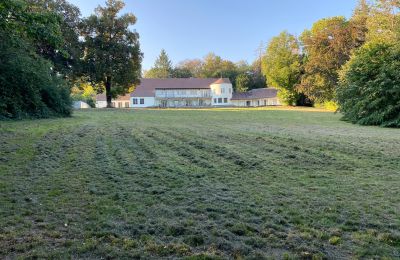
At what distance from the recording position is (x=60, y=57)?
35438mm

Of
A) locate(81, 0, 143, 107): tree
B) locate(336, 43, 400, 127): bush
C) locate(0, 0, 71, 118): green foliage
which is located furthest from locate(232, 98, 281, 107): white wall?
locate(0, 0, 71, 118): green foliage

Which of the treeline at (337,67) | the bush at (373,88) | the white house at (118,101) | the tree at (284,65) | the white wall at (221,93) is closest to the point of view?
the bush at (373,88)

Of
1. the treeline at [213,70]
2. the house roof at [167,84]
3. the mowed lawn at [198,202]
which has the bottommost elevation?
the mowed lawn at [198,202]

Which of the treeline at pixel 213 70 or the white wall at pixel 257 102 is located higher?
the treeline at pixel 213 70

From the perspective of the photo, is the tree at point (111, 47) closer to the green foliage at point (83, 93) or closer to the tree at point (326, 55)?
the green foliage at point (83, 93)

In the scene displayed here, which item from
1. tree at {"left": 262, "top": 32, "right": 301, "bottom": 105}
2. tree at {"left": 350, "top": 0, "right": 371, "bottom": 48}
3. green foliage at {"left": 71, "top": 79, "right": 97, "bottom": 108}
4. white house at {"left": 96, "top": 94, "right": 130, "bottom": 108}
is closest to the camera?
tree at {"left": 350, "top": 0, "right": 371, "bottom": 48}

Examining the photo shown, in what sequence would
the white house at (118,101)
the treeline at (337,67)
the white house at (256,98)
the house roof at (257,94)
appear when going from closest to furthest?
the treeline at (337,67) → the white house at (118,101) → the white house at (256,98) → the house roof at (257,94)

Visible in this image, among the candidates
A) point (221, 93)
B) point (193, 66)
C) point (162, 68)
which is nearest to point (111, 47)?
point (221, 93)

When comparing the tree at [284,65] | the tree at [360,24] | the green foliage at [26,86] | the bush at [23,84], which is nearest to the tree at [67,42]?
the green foliage at [26,86]

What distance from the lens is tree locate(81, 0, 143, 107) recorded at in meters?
39.1

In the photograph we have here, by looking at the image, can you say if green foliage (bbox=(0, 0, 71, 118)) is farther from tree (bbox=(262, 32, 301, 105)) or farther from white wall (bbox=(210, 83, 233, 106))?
white wall (bbox=(210, 83, 233, 106))

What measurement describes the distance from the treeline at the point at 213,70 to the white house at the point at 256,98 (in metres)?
3.70

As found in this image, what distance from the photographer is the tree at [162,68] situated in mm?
83062

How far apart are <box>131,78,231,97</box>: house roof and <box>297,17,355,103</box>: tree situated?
26194 millimetres
